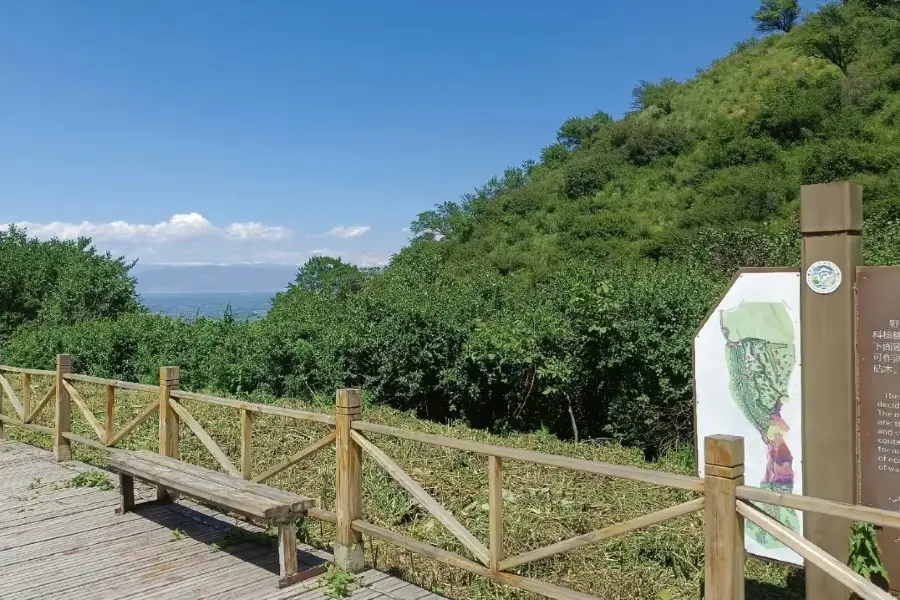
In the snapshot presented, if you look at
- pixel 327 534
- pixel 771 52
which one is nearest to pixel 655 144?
pixel 771 52

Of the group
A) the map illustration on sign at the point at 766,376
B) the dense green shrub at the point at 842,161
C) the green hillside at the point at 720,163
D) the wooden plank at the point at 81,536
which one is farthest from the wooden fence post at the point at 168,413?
the dense green shrub at the point at 842,161

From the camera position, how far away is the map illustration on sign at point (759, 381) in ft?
11.5

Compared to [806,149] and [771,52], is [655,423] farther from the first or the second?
[771,52]

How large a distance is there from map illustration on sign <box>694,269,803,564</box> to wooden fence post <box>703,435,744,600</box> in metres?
0.79

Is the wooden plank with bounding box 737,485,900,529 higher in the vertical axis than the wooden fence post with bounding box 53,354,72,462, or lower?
higher

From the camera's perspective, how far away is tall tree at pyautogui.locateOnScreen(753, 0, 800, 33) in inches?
2172

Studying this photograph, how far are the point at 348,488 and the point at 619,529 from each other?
6.64 ft

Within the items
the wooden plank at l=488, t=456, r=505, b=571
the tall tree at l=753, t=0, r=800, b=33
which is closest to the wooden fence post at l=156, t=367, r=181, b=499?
the wooden plank at l=488, t=456, r=505, b=571

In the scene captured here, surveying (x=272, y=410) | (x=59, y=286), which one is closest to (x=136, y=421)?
(x=272, y=410)

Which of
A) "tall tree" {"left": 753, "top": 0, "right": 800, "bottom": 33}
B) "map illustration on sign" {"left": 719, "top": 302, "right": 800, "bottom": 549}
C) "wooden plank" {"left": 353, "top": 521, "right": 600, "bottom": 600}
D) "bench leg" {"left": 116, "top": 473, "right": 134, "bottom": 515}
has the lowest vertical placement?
"bench leg" {"left": 116, "top": 473, "right": 134, "bottom": 515}

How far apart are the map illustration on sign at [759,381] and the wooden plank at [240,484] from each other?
244 cm

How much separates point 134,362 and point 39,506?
1034 cm

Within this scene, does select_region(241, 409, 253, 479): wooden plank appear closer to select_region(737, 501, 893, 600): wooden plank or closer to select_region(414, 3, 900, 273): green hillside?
select_region(737, 501, 893, 600): wooden plank

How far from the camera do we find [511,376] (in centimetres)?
1011
